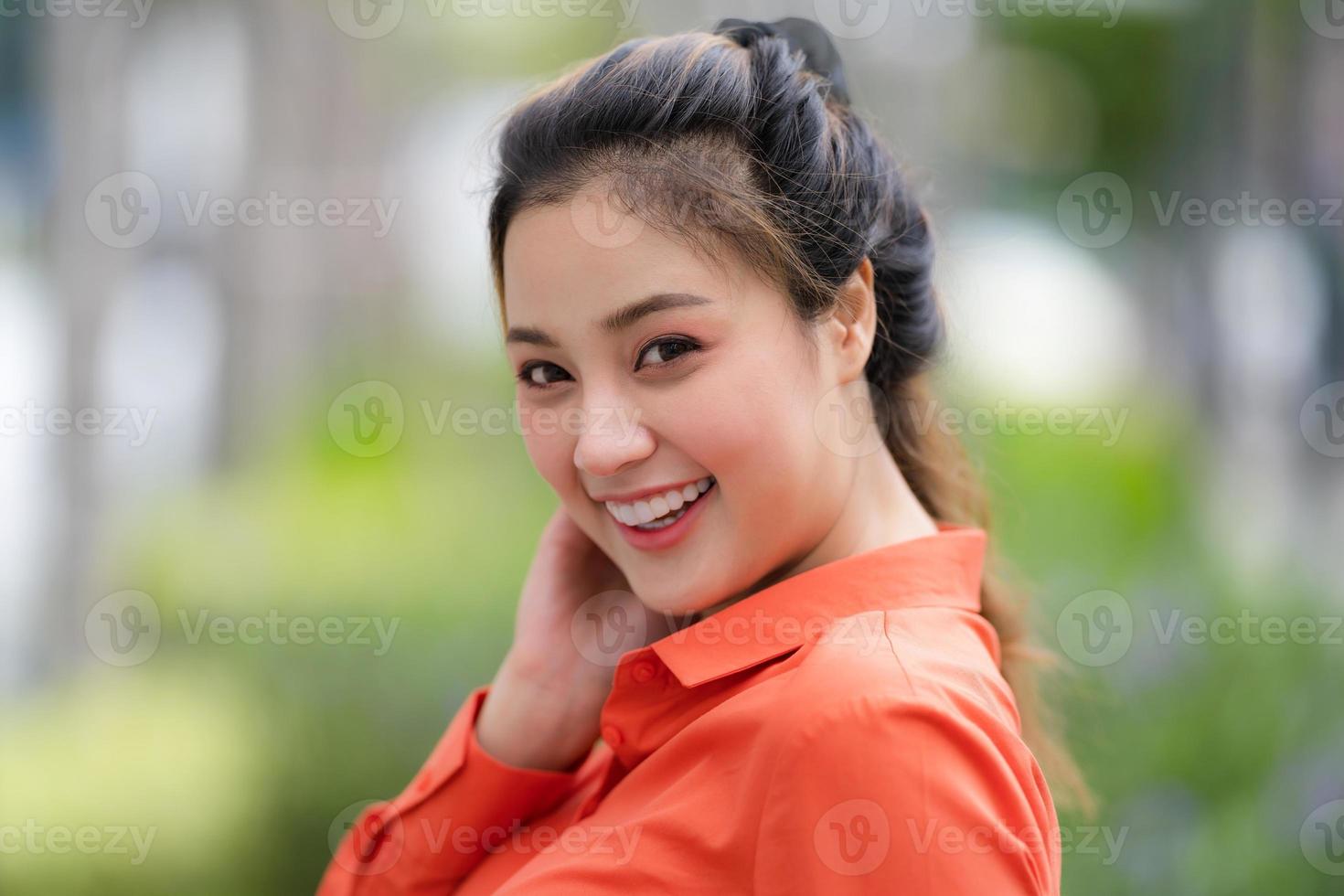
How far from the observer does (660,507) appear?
1.25m

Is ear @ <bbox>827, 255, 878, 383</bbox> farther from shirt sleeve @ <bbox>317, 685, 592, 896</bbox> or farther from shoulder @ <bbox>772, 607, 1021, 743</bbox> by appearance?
shirt sleeve @ <bbox>317, 685, 592, 896</bbox>

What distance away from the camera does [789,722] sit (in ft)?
3.30

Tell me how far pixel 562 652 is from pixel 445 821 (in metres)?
0.27

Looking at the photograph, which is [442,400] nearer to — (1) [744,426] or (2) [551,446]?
(2) [551,446]

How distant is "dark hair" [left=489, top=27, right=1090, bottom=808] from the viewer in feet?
3.95

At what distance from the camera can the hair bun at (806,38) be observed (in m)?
1.39

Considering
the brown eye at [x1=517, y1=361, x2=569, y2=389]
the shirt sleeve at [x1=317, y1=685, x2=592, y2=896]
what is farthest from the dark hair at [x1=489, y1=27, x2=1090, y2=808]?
the shirt sleeve at [x1=317, y1=685, x2=592, y2=896]

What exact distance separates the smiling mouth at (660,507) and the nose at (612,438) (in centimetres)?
6

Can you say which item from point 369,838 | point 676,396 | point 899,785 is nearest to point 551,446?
point 676,396

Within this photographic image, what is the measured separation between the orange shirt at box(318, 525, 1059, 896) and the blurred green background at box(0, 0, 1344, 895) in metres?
1.24

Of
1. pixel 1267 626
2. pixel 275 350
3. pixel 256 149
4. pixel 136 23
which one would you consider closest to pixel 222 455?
pixel 275 350

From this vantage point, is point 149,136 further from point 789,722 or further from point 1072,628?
point 789,722

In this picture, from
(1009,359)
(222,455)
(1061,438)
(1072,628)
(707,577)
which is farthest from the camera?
(222,455)

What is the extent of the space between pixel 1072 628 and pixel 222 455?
2.68 m
